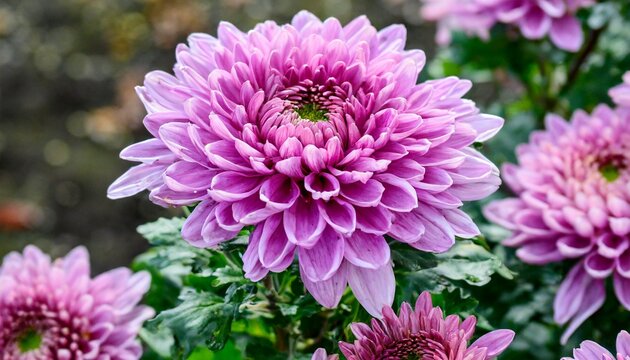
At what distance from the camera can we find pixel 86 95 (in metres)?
3.31

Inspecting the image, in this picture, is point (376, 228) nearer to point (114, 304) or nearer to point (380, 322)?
point (380, 322)

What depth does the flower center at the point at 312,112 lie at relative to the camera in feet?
3.14

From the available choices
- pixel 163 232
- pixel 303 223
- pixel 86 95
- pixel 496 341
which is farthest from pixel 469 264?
pixel 86 95

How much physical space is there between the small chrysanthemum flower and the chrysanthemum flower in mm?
276

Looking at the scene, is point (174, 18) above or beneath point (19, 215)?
above

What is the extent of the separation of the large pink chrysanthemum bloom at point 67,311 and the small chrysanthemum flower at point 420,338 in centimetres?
41

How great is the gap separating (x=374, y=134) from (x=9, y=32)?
2.95 m

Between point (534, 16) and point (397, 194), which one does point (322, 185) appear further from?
point (534, 16)

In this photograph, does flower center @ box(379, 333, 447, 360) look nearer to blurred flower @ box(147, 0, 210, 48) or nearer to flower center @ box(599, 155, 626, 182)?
flower center @ box(599, 155, 626, 182)

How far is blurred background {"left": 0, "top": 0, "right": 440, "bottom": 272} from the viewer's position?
115 inches

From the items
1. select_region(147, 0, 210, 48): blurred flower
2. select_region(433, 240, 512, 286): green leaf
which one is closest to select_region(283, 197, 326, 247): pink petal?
select_region(433, 240, 512, 286): green leaf

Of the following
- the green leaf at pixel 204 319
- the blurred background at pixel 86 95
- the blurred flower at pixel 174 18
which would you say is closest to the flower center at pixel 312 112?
the green leaf at pixel 204 319

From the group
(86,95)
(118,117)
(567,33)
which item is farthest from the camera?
(86,95)

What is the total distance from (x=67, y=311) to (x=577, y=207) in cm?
73
